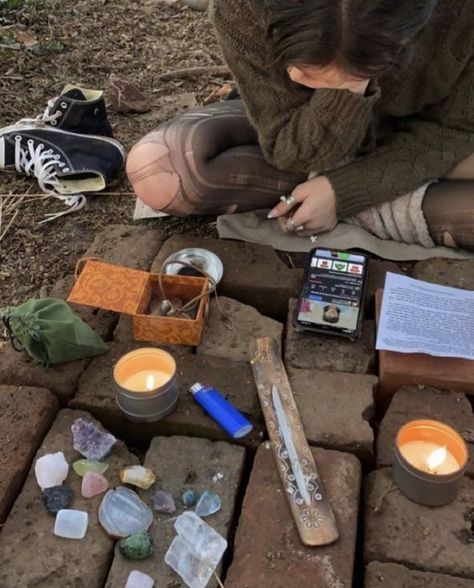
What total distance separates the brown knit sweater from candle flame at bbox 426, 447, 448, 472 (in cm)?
85

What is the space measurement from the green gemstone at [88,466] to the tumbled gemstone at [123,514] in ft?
0.23

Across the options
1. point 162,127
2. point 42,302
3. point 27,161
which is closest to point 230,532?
point 42,302

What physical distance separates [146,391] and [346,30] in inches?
32.3

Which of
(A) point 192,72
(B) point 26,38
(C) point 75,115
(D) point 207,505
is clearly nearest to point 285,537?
(D) point 207,505

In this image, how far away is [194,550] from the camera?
4.82 feet

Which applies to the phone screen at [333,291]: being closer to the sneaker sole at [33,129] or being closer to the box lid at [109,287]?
the box lid at [109,287]

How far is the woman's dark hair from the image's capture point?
4.23 ft

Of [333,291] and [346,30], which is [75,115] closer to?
[333,291]

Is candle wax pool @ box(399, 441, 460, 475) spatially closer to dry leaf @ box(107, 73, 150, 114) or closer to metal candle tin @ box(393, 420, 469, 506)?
metal candle tin @ box(393, 420, 469, 506)

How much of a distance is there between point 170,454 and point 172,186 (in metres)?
0.81

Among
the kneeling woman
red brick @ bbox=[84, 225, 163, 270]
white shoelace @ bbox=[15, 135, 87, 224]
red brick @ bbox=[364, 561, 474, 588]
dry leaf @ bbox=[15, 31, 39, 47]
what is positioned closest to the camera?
red brick @ bbox=[364, 561, 474, 588]

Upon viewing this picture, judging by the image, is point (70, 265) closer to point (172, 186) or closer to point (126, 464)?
point (172, 186)

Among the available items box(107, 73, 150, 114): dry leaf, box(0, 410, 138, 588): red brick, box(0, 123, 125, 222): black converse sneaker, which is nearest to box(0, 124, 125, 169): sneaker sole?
box(0, 123, 125, 222): black converse sneaker

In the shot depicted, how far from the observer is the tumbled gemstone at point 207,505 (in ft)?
5.05
